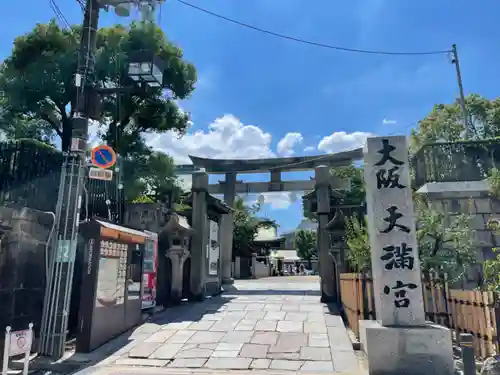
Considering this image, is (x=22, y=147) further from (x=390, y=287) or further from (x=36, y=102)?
(x=390, y=287)

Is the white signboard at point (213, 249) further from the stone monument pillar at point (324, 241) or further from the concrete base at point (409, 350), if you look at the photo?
the concrete base at point (409, 350)

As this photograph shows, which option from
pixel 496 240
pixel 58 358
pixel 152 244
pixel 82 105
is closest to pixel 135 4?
pixel 82 105

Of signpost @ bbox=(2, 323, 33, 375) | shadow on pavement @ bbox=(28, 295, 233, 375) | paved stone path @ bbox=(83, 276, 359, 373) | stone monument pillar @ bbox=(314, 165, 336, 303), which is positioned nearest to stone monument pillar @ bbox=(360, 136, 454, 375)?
paved stone path @ bbox=(83, 276, 359, 373)

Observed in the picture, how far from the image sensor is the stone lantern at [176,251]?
12.2 meters

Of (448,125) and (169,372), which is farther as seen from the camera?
(448,125)

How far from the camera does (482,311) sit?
6.06 metres

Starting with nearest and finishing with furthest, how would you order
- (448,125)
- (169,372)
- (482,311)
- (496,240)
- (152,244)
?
1. (482,311)
2. (169,372)
3. (152,244)
4. (496,240)
5. (448,125)

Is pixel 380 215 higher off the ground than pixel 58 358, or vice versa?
pixel 380 215

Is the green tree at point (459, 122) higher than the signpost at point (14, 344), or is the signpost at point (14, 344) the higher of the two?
the green tree at point (459, 122)

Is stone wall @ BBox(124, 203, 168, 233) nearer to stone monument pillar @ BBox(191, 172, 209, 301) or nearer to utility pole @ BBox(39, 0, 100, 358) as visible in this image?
stone monument pillar @ BBox(191, 172, 209, 301)

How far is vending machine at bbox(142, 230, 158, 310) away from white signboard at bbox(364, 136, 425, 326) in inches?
250

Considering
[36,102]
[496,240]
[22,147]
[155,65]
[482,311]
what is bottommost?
[482,311]

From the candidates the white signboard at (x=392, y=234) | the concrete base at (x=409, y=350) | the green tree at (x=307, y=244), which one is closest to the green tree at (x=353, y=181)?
the green tree at (x=307, y=244)

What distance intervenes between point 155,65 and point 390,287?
6.16 m
